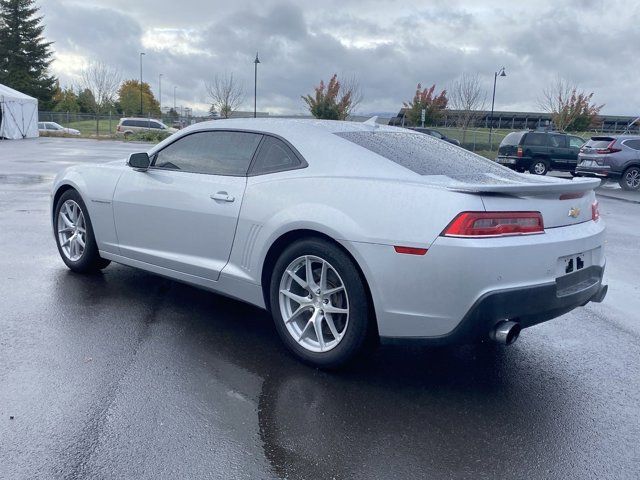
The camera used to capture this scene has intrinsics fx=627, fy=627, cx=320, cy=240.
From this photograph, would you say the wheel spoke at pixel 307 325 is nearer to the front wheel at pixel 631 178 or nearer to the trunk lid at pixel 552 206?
the trunk lid at pixel 552 206

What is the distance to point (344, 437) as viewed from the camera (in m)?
3.13

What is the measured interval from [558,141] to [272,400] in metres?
22.5

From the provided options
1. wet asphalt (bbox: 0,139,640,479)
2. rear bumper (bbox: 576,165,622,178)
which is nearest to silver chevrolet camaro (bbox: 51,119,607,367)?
wet asphalt (bbox: 0,139,640,479)

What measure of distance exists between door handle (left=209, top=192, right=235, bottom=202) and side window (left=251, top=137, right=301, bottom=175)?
0.75ft

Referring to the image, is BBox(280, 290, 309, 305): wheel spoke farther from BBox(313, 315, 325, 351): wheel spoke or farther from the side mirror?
the side mirror

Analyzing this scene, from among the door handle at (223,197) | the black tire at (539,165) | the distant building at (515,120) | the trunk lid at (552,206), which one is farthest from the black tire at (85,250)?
the distant building at (515,120)

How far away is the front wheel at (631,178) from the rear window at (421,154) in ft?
54.1

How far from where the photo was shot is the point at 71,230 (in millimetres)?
5969

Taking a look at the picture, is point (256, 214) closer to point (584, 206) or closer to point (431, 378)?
point (431, 378)

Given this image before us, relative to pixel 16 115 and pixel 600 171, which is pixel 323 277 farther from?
pixel 16 115

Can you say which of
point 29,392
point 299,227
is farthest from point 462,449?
point 29,392

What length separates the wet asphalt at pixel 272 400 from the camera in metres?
2.91

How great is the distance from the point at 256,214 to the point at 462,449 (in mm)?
1969

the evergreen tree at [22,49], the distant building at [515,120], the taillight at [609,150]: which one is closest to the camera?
the taillight at [609,150]
